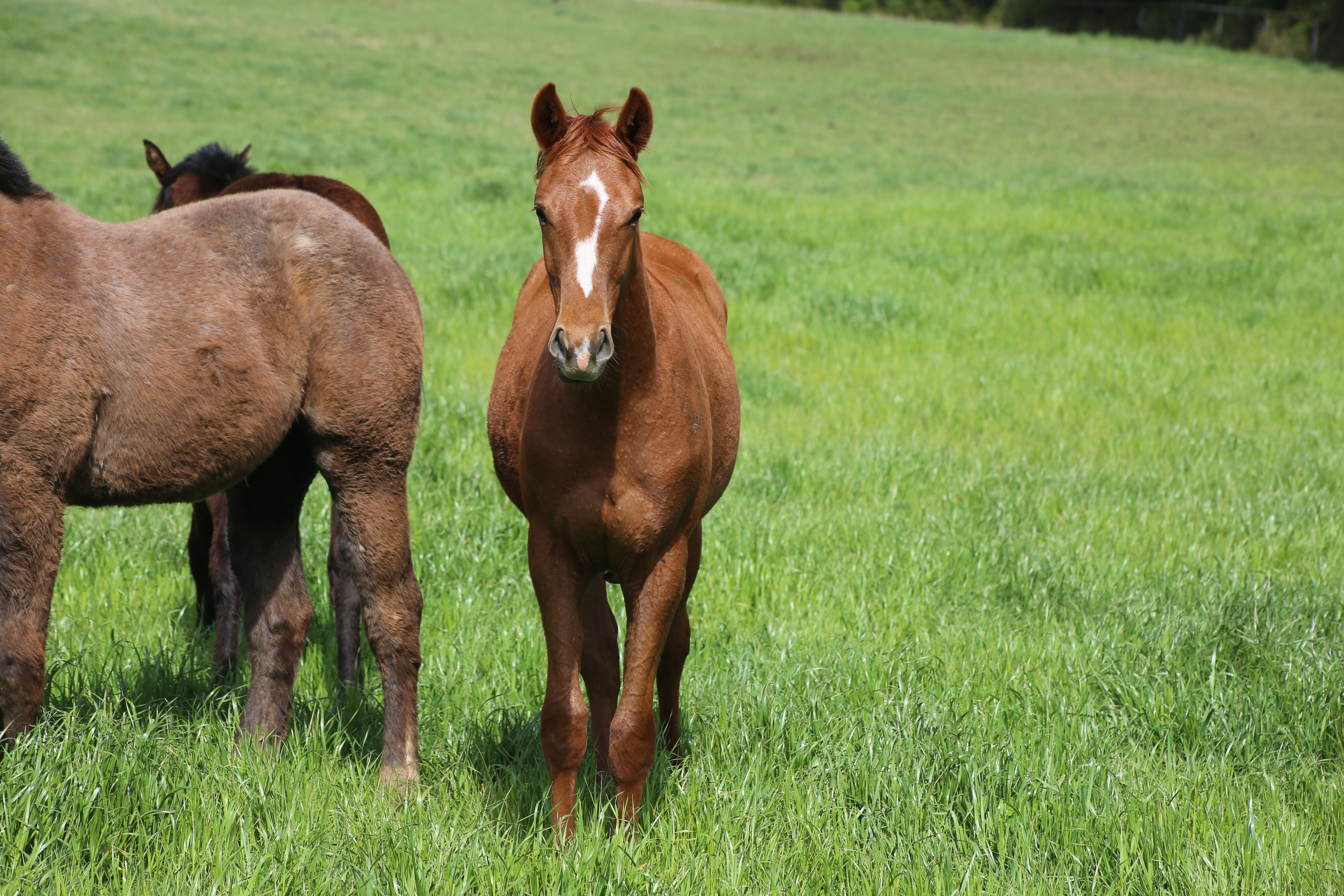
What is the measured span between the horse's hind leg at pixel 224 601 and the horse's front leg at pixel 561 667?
72.3 inches

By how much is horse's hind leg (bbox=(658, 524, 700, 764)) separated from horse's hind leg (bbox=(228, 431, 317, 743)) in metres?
1.23

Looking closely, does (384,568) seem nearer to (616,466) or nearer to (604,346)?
(616,466)

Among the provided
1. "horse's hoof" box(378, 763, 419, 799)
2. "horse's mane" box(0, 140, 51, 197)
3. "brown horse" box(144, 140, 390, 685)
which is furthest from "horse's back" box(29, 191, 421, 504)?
"horse's hoof" box(378, 763, 419, 799)

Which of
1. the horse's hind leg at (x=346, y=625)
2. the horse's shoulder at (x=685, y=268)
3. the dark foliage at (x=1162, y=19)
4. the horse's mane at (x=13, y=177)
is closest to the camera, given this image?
the horse's mane at (x=13, y=177)

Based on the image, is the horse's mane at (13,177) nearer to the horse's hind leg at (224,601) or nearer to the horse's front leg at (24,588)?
the horse's front leg at (24,588)

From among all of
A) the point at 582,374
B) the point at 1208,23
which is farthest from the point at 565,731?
the point at 1208,23

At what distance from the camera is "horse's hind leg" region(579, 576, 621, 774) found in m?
3.21

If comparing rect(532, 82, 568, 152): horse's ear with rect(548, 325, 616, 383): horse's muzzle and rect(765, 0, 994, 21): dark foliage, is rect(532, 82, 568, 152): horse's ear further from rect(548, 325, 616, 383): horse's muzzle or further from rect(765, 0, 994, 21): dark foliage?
rect(765, 0, 994, 21): dark foliage

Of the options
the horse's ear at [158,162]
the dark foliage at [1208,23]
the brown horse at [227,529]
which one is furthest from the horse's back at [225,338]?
the dark foliage at [1208,23]

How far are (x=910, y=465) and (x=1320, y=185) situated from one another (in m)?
17.4

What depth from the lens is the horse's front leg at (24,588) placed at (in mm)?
2703

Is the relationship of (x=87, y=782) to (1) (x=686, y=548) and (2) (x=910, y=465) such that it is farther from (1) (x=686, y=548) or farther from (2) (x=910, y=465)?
(2) (x=910, y=465)

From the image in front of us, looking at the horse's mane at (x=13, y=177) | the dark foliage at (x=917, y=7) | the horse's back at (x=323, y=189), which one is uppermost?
the dark foliage at (x=917, y=7)

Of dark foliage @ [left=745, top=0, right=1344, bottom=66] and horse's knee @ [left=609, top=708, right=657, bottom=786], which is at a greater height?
dark foliage @ [left=745, top=0, right=1344, bottom=66]
